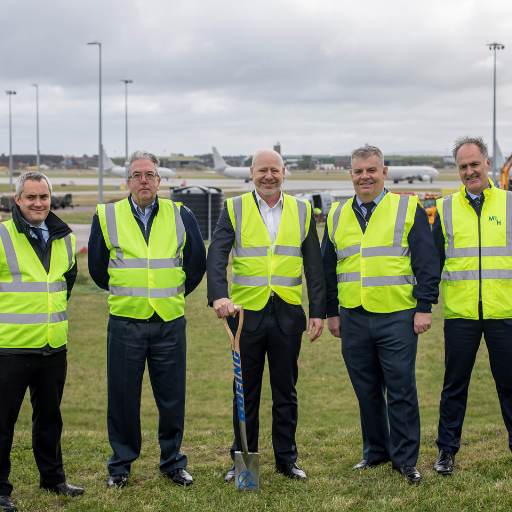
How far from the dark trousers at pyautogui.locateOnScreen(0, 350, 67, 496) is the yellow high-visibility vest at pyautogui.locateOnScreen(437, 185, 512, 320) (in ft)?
9.41

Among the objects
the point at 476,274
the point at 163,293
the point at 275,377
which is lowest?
the point at 275,377

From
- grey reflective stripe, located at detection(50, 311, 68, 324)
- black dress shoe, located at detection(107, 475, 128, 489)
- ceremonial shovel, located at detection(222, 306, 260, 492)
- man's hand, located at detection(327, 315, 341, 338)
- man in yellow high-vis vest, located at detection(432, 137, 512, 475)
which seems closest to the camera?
grey reflective stripe, located at detection(50, 311, 68, 324)

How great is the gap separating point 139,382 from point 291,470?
1288 mm

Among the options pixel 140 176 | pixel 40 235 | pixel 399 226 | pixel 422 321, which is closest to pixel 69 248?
pixel 40 235

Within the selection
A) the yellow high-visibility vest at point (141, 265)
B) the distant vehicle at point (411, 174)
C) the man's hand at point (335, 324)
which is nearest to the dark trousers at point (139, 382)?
the yellow high-visibility vest at point (141, 265)

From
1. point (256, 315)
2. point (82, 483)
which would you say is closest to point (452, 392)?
point (256, 315)

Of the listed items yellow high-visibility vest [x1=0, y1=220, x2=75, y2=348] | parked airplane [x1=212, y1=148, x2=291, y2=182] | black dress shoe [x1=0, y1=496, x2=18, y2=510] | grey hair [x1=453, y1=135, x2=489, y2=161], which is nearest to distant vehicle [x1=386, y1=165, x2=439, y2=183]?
parked airplane [x1=212, y1=148, x2=291, y2=182]

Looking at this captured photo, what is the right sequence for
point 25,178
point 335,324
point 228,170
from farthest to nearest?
1. point 228,170
2. point 335,324
3. point 25,178

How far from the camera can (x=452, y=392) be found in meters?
4.55

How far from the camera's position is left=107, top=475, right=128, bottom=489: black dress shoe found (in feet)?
14.0

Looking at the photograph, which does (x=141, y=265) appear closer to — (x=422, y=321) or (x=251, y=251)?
(x=251, y=251)

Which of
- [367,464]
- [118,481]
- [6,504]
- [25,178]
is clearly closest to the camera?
[6,504]

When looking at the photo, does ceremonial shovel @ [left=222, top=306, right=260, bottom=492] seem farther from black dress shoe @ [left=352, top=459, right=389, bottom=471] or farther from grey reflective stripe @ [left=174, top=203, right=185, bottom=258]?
black dress shoe @ [left=352, top=459, right=389, bottom=471]

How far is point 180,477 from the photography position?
4.34 metres
